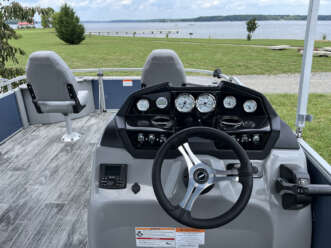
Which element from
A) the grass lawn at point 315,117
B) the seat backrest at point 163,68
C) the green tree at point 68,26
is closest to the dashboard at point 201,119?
the seat backrest at point 163,68

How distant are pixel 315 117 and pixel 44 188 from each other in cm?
564

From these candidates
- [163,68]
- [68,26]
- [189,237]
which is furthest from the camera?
[68,26]

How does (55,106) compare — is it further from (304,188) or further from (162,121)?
(304,188)

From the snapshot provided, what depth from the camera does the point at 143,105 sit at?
1.91 metres

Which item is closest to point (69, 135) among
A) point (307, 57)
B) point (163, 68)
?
point (163, 68)

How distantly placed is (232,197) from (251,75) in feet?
35.3

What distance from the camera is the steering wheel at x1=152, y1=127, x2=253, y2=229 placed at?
1.34 m

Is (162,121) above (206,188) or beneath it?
above

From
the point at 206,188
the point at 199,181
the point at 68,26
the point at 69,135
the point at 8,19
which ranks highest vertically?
the point at 68,26

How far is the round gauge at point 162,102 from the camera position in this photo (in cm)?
187

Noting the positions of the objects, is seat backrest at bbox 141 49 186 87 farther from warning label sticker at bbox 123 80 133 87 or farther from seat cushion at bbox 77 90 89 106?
warning label sticker at bbox 123 80 133 87

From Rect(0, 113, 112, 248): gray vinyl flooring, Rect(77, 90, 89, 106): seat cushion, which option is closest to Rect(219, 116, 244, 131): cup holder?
Rect(0, 113, 112, 248): gray vinyl flooring

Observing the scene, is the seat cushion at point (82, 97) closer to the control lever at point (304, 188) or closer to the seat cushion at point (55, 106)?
the seat cushion at point (55, 106)

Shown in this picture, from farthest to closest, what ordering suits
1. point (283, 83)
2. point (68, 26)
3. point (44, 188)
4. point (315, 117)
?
point (68, 26) → point (283, 83) → point (315, 117) → point (44, 188)
